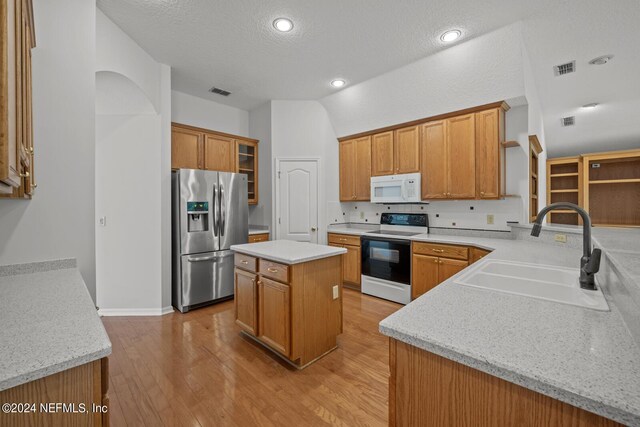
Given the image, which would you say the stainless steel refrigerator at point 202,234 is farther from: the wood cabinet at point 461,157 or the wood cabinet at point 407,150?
the wood cabinet at point 461,157

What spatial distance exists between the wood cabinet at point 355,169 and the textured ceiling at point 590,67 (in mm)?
2243

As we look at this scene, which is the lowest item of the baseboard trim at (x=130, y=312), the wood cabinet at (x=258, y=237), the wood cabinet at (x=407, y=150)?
the baseboard trim at (x=130, y=312)

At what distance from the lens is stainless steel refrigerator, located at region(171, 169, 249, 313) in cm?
334

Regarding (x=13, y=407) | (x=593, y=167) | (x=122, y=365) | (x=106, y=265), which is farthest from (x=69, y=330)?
(x=593, y=167)

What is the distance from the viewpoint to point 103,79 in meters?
2.72

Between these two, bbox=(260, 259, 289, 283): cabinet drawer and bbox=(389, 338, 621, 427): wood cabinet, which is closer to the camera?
bbox=(389, 338, 621, 427): wood cabinet

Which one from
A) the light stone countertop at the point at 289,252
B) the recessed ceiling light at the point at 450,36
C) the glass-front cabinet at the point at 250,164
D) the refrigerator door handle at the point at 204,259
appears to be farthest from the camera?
the glass-front cabinet at the point at 250,164

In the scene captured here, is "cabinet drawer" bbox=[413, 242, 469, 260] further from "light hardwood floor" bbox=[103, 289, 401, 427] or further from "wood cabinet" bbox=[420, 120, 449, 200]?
"light hardwood floor" bbox=[103, 289, 401, 427]

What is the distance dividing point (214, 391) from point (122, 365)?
2.98ft

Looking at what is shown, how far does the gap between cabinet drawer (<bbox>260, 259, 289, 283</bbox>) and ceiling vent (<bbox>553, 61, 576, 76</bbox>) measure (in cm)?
385

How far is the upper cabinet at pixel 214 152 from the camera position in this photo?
3824 millimetres

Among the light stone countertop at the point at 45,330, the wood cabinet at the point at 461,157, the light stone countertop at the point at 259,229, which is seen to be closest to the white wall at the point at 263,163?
the light stone countertop at the point at 259,229

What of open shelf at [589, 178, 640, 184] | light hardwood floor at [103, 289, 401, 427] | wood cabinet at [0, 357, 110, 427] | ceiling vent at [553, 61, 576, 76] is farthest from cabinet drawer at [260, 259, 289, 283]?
open shelf at [589, 178, 640, 184]

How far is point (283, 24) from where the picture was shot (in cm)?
257
